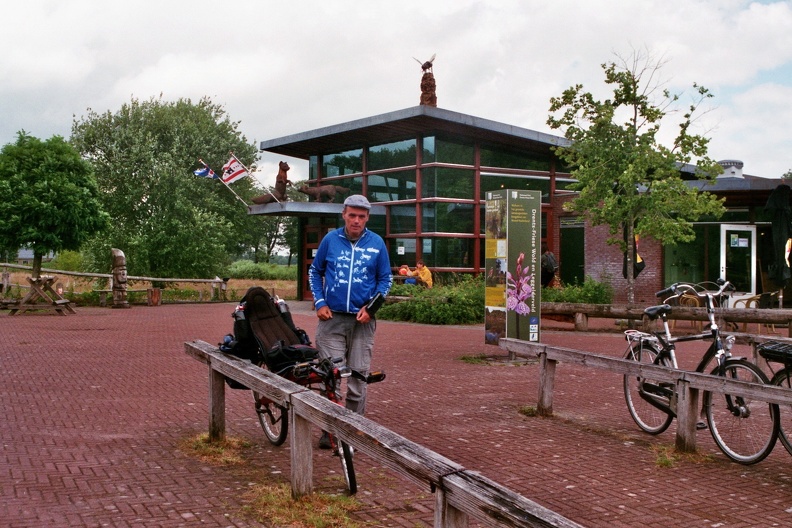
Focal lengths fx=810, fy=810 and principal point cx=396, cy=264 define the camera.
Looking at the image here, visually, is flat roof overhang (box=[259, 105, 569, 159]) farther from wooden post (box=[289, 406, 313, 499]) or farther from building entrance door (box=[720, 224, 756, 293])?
wooden post (box=[289, 406, 313, 499])

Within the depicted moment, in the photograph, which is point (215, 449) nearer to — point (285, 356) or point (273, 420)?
point (273, 420)

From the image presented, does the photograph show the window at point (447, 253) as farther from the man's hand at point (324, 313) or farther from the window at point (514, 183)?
the man's hand at point (324, 313)

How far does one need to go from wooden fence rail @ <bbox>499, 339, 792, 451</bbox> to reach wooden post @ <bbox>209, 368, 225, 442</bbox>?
300 cm

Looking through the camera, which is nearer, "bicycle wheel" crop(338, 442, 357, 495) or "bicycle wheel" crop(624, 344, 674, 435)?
"bicycle wheel" crop(338, 442, 357, 495)

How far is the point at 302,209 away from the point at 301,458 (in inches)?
848

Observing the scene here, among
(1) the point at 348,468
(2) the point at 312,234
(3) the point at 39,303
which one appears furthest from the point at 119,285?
(1) the point at 348,468

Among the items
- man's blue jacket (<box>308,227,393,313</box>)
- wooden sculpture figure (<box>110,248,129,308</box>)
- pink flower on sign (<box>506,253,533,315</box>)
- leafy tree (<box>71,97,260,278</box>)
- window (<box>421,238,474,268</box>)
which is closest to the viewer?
man's blue jacket (<box>308,227,393,313</box>)

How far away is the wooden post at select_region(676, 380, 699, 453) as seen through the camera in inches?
238

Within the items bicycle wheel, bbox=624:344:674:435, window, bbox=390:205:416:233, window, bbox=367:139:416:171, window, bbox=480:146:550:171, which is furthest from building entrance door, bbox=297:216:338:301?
bicycle wheel, bbox=624:344:674:435

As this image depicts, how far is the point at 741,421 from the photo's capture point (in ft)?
20.1

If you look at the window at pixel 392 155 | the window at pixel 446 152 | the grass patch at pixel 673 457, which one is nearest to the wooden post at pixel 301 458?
the grass patch at pixel 673 457

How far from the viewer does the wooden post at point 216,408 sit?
621 centimetres

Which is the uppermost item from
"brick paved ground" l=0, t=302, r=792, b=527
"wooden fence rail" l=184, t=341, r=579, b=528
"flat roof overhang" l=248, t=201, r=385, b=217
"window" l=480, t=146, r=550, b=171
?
"window" l=480, t=146, r=550, b=171

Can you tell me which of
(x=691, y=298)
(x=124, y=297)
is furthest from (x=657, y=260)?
(x=124, y=297)
